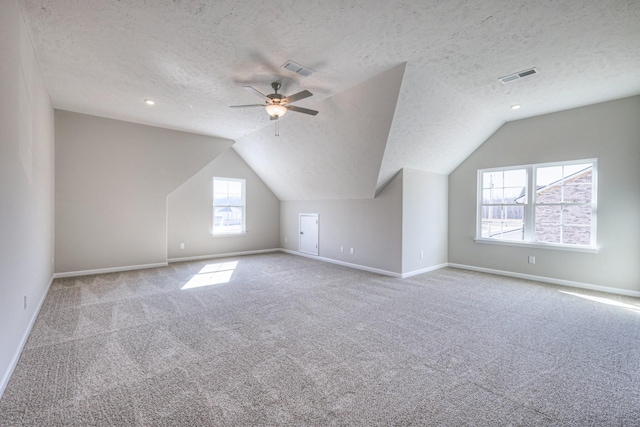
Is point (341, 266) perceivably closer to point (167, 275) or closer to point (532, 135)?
point (167, 275)

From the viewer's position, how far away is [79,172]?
5.33 meters

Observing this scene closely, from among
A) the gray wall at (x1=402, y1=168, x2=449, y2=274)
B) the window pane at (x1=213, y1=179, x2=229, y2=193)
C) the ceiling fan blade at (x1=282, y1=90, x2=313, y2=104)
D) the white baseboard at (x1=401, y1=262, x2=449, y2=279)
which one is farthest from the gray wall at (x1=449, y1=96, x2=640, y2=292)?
the window pane at (x1=213, y1=179, x2=229, y2=193)

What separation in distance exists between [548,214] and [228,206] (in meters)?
7.03

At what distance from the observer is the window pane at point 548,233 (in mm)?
5191

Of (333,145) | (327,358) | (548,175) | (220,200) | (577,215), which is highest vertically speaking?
(333,145)

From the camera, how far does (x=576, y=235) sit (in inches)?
196

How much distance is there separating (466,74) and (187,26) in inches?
130

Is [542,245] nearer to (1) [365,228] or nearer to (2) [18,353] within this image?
(1) [365,228]

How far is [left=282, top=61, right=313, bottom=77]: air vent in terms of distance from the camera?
339cm

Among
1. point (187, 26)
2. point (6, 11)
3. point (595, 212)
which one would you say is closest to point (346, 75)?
point (187, 26)

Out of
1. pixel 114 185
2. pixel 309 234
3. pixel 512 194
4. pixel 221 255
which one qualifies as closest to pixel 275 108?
pixel 114 185

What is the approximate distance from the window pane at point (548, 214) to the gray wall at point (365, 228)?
260cm

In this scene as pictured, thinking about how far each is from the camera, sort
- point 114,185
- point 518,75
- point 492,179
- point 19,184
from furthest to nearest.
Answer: point 492,179
point 114,185
point 518,75
point 19,184

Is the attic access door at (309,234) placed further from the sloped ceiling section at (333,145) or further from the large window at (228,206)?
the large window at (228,206)
